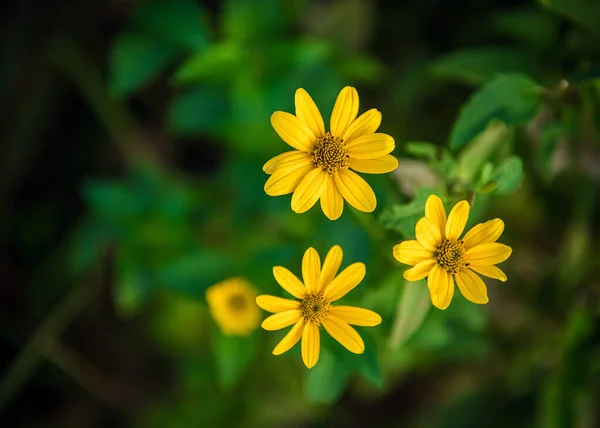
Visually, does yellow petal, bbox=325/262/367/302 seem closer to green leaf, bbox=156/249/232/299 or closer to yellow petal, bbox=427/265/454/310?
yellow petal, bbox=427/265/454/310

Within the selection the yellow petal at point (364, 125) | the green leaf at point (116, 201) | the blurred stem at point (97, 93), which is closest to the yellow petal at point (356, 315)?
the yellow petal at point (364, 125)

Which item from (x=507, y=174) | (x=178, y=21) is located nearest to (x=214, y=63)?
(x=178, y=21)

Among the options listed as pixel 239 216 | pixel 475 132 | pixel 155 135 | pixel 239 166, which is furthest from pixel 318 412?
pixel 475 132

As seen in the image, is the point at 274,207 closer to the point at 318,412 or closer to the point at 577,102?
the point at 577,102

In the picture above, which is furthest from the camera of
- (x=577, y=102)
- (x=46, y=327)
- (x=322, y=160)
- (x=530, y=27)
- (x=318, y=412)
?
(x=318, y=412)

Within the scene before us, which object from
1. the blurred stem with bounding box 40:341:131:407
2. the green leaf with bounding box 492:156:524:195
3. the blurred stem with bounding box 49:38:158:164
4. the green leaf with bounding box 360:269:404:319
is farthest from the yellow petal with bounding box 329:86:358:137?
the blurred stem with bounding box 40:341:131:407


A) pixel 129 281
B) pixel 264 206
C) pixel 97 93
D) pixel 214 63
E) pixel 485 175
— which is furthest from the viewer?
pixel 97 93

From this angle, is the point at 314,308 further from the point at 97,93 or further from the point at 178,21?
the point at 97,93
